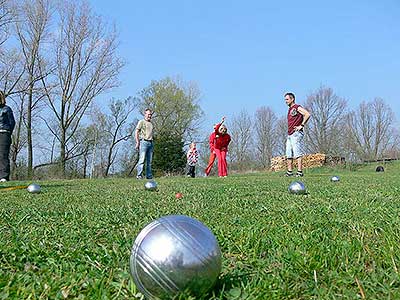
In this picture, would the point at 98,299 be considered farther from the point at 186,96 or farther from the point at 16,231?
the point at 186,96

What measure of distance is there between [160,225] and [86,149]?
123ft

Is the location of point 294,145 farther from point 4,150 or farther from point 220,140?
point 4,150

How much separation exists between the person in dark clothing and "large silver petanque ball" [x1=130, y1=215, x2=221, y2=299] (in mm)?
9538

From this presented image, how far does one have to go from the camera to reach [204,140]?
4244 centimetres

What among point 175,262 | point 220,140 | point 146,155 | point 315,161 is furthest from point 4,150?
point 315,161

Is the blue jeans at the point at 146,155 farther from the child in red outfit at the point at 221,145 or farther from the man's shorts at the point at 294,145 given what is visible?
the man's shorts at the point at 294,145

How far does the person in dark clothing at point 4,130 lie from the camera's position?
10219 mm

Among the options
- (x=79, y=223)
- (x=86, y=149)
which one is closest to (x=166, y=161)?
(x=86, y=149)

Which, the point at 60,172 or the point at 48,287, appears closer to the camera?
the point at 48,287

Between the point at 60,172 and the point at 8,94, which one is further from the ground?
the point at 8,94

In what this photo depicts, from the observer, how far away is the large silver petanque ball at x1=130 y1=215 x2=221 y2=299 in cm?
163

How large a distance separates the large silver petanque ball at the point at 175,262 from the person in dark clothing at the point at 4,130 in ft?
31.3

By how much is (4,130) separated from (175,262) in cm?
988

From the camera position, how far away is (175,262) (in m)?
1.64
